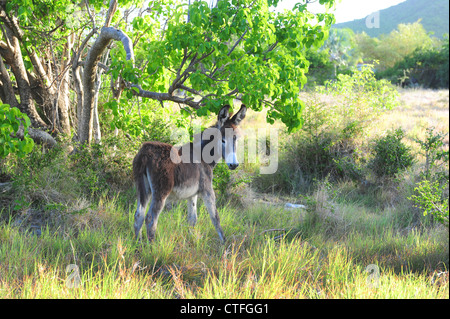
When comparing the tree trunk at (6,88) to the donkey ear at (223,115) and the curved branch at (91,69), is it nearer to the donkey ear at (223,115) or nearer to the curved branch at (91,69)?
the curved branch at (91,69)

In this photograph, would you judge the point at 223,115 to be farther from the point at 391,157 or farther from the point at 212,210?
the point at 391,157

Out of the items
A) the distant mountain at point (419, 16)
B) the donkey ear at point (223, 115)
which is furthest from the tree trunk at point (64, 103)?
the distant mountain at point (419, 16)

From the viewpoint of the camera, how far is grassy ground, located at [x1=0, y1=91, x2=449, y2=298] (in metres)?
3.38

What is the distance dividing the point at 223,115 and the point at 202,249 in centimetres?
173

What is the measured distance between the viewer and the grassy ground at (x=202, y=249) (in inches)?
133

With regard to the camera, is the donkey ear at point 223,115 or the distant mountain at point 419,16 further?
the distant mountain at point 419,16

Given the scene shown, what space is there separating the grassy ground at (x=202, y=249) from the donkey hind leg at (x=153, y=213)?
17 cm

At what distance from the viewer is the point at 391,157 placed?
8156mm

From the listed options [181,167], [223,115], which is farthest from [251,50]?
[181,167]

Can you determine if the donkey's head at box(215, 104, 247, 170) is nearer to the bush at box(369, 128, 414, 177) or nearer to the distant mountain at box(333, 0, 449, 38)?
Result: the bush at box(369, 128, 414, 177)

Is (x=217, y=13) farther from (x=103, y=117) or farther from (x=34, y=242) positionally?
(x=103, y=117)
